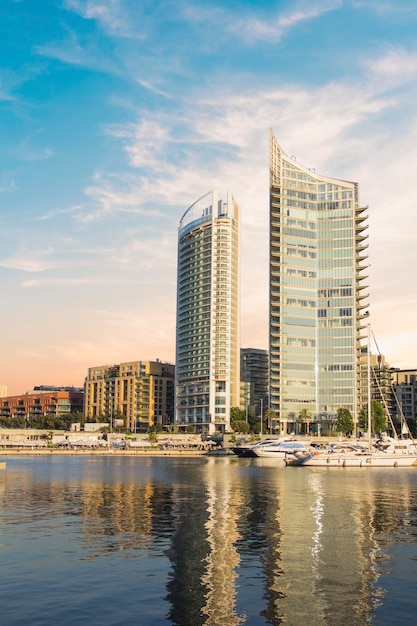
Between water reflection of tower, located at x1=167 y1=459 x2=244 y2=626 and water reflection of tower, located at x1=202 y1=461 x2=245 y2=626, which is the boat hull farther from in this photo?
water reflection of tower, located at x1=167 y1=459 x2=244 y2=626

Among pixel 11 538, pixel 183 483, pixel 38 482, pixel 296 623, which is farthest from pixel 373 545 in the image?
pixel 38 482

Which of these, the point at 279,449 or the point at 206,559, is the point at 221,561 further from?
the point at 279,449

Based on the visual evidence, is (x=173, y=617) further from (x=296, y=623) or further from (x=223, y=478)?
(x=223, y=478)

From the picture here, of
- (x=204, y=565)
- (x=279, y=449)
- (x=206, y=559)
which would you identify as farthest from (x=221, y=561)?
(x=279, y=449)

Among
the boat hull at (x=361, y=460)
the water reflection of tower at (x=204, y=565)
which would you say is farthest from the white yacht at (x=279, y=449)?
the water reflection of tower at (x=204, y=565)

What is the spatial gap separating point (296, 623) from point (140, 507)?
39549mm

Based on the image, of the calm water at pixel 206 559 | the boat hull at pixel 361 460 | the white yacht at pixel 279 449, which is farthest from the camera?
the white yacht at pixel 279 449

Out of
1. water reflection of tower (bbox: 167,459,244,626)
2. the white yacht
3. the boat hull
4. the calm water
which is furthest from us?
the white yacht

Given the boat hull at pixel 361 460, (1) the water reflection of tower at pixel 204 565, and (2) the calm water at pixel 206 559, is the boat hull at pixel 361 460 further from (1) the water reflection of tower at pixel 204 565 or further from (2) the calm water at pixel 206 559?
(1) the water reflection of tower at pixel 204 565

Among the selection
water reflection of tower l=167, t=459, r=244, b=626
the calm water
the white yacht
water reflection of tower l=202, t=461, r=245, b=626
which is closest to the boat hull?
the white yacht

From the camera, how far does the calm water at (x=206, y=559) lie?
30.4 meters

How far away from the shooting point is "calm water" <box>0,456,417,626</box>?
99.8 ft

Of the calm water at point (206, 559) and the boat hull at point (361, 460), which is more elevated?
the calm water at point (206, 559)

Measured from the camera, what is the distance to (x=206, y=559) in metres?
41.2
